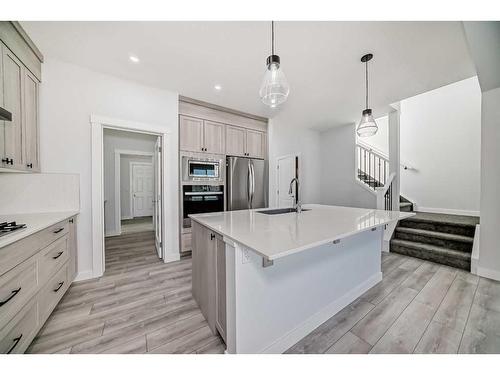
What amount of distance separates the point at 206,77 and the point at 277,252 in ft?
8.20

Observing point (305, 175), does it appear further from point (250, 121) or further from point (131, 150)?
point (131, 150)

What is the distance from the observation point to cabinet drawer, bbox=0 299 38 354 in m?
1.07

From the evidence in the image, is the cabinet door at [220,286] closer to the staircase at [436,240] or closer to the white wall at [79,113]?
the white wall at [79,113]

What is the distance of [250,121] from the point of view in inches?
148

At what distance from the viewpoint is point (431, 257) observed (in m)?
2.81

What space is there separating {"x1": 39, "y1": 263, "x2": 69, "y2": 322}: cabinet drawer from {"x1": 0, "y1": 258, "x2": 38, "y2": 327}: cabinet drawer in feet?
0.64

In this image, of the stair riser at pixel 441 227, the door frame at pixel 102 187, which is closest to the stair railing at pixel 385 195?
the stair riser at pixel 441 227

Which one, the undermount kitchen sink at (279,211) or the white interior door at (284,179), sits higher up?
the white interior door at (284,179)

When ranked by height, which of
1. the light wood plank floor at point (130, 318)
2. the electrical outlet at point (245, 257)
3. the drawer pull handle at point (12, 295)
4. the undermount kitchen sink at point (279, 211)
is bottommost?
the light wood plank floor at point (130, 318)

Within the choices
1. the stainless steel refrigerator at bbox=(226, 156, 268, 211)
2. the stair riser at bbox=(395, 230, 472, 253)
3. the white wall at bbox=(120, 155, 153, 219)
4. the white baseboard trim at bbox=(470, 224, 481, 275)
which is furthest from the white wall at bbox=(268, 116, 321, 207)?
the white wall at bbox=(120, 155, 153, 219)

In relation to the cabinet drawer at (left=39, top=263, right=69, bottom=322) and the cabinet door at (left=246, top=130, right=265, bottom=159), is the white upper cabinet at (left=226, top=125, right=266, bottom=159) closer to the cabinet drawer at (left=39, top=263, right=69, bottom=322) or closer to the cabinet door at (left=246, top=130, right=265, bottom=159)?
the cabinet door at (left=246, top=130, right=265, bottom=159)

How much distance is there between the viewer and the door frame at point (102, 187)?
2.37 m
